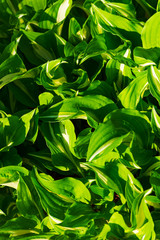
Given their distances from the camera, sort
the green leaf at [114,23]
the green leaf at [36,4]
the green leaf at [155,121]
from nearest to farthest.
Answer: the green leaf at [155,121], the green leaf at [114,23], the green leaf at [36,4]

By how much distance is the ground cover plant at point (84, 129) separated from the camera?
3.53ft

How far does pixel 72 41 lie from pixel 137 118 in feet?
1.67

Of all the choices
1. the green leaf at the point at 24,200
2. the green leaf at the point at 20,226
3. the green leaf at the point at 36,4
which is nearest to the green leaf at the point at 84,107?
the green leaf at the point at 24,200

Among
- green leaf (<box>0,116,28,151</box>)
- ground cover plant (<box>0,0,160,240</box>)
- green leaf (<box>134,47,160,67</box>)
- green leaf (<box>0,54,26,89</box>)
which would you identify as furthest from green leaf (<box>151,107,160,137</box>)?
green leaf (<box>0,54,26,89</box>)

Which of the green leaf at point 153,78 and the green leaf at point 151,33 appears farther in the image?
the green leaf at point 151,33

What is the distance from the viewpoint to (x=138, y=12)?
1.66 metres

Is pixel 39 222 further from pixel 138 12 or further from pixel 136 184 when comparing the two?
pixel 138 12

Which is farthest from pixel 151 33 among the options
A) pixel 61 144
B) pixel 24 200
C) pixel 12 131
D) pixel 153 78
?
pixel 24 200

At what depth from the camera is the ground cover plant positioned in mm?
1077

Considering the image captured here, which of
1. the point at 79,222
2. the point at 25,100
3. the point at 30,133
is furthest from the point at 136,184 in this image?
the point at 25,100

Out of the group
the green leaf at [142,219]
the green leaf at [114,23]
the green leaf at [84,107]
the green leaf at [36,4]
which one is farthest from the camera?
the green leaf at [36,4]

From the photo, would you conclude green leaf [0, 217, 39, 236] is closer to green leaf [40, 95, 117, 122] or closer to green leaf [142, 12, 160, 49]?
green leaf [40, 95, 117, 122]

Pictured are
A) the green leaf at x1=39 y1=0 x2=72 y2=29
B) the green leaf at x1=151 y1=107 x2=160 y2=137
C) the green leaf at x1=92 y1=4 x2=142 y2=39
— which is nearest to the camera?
the green leaf at x1=151 y1=107 x2=160 y2=137

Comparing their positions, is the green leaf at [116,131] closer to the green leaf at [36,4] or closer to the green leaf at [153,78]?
the green leaf at [153,78]
